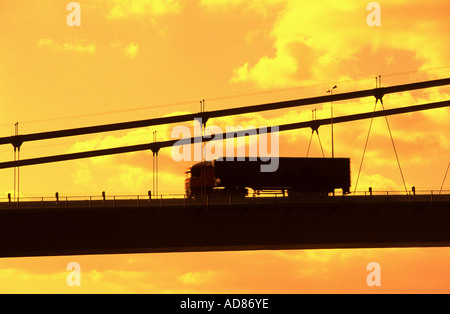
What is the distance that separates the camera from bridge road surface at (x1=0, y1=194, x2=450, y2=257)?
61281mm

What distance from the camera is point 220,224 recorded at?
63156 mm

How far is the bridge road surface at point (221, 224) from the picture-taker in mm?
61281

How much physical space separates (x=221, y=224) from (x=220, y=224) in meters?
0.08

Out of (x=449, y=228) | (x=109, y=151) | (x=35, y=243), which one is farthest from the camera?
(x=109, y=151)

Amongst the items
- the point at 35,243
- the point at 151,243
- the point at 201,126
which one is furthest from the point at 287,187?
the point at 35,243

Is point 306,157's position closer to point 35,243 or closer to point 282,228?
point 282,228

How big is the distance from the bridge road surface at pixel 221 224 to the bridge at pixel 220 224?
7cm

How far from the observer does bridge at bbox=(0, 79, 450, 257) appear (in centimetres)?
6128

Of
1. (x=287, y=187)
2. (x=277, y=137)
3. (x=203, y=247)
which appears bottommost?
(x=203, y=247)

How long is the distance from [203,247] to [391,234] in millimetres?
14632

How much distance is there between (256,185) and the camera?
78000 mm

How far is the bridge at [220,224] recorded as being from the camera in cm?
6128

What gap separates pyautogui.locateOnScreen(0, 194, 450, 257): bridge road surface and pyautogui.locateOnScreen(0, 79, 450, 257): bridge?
0.24 feet

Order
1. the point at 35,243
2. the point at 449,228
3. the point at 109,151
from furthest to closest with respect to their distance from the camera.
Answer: the point at 109,151 → the point at 449,228 → the point at 35,243
